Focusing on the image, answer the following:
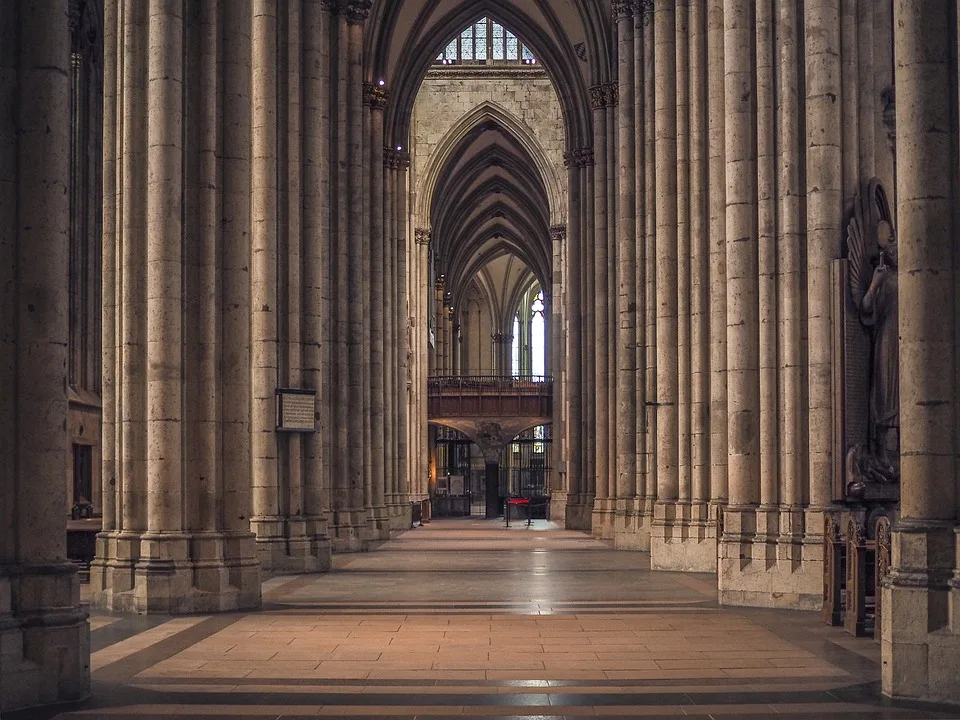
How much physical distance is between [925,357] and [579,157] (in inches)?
1265

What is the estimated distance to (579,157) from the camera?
41125 millimetres

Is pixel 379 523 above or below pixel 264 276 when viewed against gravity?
below

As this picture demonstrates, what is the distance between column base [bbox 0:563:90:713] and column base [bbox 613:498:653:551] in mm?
18493

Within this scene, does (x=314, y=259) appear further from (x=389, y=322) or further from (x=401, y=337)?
(x=401, y=337)

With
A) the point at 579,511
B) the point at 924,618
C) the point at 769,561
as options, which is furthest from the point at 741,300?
the point at 579,511

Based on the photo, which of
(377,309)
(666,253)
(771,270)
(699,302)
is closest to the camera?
(771,270)

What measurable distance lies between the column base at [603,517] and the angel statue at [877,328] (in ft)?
60.0

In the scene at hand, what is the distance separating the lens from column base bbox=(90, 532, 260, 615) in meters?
14.5

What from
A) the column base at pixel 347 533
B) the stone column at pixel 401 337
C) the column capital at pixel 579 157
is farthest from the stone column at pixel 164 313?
the column capital at pixel 579 157

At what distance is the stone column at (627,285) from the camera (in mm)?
28906

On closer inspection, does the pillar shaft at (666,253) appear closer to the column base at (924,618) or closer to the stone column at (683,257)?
the stone column at (683,257)

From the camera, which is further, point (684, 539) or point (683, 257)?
point (683, 257)

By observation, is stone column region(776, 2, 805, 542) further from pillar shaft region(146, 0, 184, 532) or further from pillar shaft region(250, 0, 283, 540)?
pillar shaft region(250, 0, 283, 540)

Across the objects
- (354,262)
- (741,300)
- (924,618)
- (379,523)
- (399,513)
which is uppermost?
(354,262)
